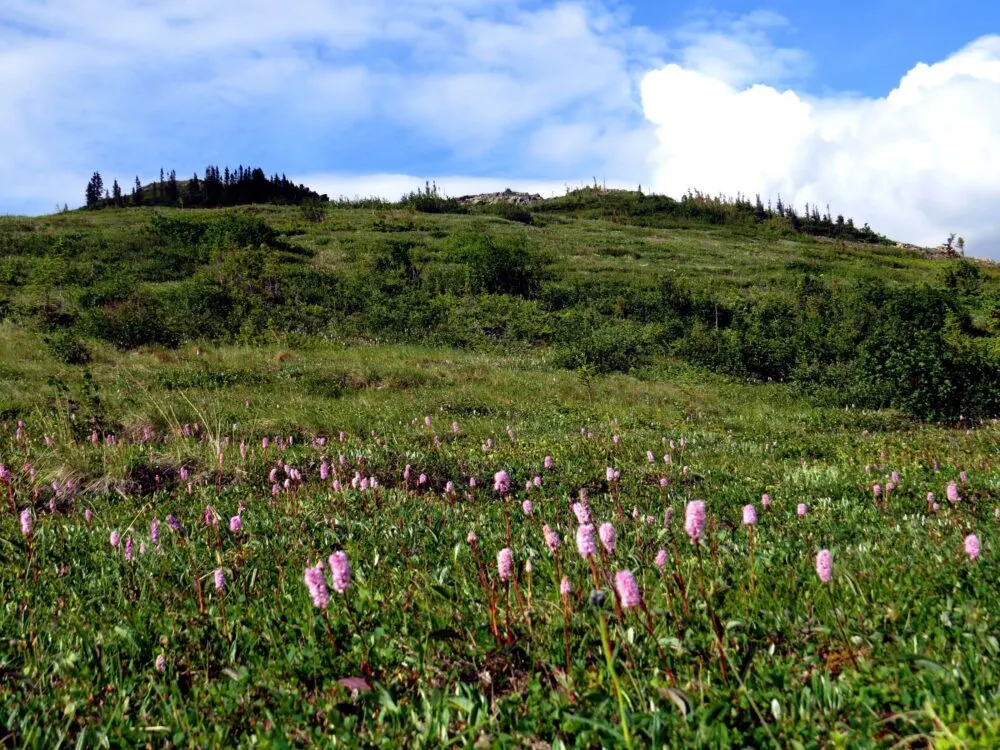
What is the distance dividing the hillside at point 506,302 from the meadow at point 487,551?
1.57 ft

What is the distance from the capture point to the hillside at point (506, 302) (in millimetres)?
20016

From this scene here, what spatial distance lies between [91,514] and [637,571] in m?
4.48

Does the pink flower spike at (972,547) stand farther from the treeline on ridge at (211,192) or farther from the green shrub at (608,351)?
the treeline on ridge at (211,192)

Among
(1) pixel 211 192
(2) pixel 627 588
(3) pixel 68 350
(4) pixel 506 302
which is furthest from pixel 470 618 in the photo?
(1) pixel 211 192

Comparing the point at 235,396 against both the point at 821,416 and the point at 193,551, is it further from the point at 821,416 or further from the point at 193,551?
the point at 821,416

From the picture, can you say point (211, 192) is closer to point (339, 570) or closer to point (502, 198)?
point (502, 198)

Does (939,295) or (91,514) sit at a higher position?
(939,295)

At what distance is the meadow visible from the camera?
2.16 meters

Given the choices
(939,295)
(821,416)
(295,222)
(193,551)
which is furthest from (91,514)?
(295,222)

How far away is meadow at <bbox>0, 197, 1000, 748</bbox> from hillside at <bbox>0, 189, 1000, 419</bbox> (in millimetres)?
479

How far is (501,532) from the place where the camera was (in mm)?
4566

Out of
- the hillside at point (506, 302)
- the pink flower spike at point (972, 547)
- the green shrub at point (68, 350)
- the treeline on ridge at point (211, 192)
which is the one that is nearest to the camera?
the pink flower spike at point (972, 547)

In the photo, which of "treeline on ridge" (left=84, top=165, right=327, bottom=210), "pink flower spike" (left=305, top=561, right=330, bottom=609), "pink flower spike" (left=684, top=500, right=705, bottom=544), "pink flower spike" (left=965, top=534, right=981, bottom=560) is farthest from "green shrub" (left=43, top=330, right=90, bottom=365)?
"treeline on ridge" (left=84, top=165, right=327, bottom=210)

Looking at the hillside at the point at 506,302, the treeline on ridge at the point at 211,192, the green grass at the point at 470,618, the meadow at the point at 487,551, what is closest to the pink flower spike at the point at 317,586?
the meadow at the point at 487,551
